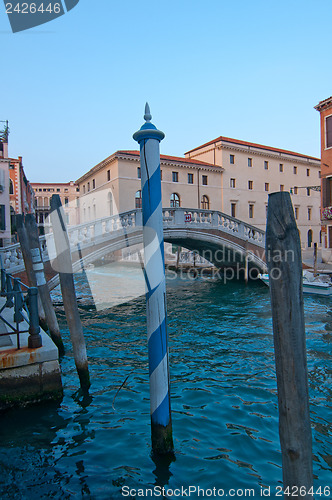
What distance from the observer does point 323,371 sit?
4.41 m

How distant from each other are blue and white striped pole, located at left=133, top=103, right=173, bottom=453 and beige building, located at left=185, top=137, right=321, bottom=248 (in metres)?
21.7

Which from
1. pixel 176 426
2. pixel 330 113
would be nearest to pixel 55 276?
pixel 176 426

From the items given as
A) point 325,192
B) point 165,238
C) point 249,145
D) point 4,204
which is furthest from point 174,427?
point 249,145

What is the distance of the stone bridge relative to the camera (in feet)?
25.7

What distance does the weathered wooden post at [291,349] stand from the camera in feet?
5.03

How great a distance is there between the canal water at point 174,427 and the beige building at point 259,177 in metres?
19.2

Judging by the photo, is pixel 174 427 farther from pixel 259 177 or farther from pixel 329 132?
pixel 259 177

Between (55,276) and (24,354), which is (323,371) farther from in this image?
(55,276)

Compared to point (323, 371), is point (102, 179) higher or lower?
higher

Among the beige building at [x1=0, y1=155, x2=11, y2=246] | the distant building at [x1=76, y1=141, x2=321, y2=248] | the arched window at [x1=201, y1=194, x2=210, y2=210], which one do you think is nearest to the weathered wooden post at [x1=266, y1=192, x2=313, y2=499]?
the beige building at [x1=0, y1=155, x2=11, y2=246]

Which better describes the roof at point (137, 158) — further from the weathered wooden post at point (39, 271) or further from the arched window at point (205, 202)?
the weathered wooden post at point (39, 271)

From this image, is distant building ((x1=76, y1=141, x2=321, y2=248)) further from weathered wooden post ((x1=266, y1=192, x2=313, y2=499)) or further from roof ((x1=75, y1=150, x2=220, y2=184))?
weathered wooden post ((x1=266, y1=192, x2=313, y2=499))

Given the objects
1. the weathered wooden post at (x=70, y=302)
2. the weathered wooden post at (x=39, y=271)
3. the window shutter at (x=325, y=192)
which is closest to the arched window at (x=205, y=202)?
the window shutter at (x=325, y=192)

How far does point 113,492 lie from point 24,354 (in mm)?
1388
